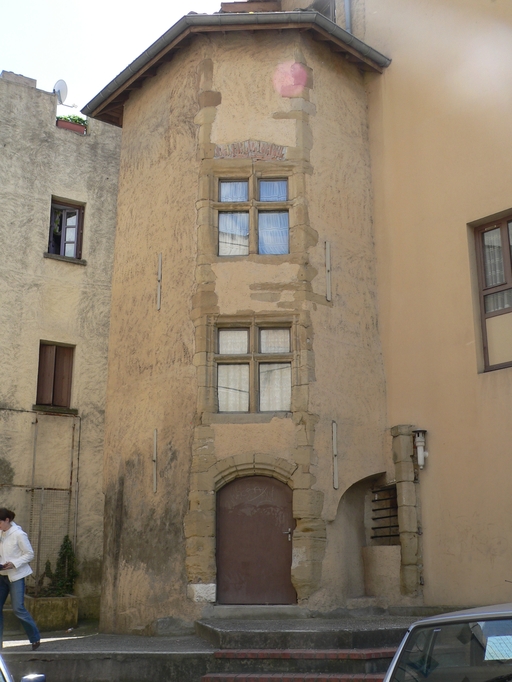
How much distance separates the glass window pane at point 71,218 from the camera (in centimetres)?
1830

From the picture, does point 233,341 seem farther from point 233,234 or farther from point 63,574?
point 63,574

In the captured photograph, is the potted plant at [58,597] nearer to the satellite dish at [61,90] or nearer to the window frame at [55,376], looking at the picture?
the window frame at [55,376]

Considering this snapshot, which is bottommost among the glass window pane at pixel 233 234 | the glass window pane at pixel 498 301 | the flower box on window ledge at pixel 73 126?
the glass window pane at pixel 498 301

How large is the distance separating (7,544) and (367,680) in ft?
14.0

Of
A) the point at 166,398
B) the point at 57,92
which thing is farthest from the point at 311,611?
the point at 57,92

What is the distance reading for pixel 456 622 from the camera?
17.3 ft

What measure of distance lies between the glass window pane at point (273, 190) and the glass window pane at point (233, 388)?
9.17ft

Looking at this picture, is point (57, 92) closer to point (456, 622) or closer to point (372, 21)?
point (372, 21)

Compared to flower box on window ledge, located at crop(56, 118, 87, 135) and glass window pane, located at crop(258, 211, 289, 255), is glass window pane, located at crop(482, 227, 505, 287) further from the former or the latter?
flower box on window ledge, located at crop(56, 118, 87, 135)

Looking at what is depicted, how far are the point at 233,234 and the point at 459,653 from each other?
9.35m

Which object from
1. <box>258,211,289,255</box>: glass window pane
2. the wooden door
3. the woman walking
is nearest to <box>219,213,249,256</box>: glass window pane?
<box>258,211,289,255</box>: glass window pane

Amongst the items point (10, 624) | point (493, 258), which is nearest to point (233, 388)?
point (493, 258)

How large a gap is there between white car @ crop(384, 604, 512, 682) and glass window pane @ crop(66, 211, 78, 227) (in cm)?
1433

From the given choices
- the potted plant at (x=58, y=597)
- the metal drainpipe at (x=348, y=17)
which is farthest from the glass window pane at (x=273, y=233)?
the potted plant at (x=58, y=597)
